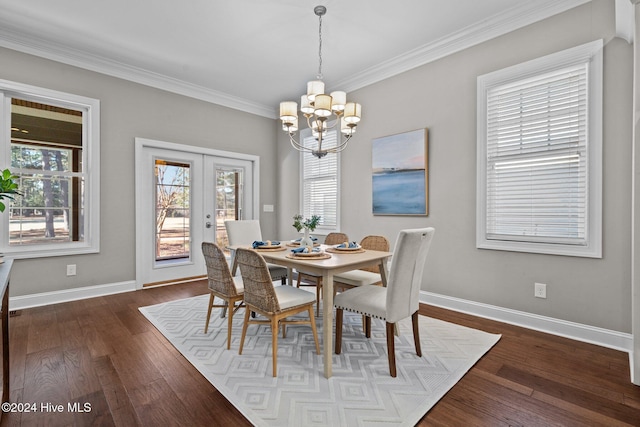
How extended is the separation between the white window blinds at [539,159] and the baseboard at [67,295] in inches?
175

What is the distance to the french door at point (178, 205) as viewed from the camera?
4.23 meters

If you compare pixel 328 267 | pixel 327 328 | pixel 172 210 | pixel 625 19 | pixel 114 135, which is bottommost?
pixel 327 328

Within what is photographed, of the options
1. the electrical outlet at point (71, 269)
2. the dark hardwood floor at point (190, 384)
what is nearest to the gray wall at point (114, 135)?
the electrical outlet at point (71, 269)

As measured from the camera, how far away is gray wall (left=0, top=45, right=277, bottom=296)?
3.40 m

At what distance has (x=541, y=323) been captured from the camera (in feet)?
9.05

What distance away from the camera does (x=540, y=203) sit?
109 inches

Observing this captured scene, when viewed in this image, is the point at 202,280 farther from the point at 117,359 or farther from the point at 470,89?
the point at 470,89

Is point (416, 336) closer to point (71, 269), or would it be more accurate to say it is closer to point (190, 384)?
point (190, 384)

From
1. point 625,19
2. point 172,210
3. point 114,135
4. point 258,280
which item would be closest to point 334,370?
point 258,280

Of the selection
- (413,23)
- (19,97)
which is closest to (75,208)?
(19,97)

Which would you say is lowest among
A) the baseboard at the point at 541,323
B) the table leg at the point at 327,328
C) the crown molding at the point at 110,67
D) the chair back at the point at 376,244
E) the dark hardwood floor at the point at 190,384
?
the dark hardwood floor at the point at 190,384

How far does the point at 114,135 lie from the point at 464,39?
4272 millimetres

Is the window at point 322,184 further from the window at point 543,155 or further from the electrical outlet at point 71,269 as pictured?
the electrical outlet at point 71,269

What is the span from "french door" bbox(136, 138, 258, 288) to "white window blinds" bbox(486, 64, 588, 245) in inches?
149
